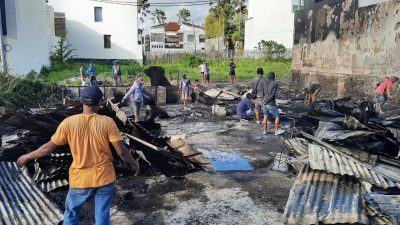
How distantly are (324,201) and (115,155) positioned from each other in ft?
11.0

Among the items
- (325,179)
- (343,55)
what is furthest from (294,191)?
(343,55)

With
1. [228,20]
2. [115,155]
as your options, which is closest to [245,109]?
[115,155]

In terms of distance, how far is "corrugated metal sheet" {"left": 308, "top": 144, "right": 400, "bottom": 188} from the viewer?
442 centimetres

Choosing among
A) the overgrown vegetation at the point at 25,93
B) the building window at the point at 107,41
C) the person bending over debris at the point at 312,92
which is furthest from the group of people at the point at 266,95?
the building window at the point at 107,41

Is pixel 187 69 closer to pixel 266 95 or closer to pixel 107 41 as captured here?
pixel 107 41

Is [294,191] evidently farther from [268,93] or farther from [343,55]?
[343,55]

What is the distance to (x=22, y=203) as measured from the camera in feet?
14.0

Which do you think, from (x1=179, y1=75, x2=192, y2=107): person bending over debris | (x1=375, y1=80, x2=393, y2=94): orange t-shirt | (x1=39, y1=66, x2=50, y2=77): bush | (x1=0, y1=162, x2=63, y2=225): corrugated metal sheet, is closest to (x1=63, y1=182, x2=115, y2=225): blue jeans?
(x1=0, y1=162, x2=63, y2=225): corrugated metal sheet

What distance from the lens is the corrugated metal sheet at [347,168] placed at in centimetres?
442

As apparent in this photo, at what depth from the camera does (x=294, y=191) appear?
14.8ft

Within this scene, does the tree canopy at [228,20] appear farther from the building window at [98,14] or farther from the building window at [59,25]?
the building window at [59,25]

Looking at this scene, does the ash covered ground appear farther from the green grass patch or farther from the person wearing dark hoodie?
the green grass patch

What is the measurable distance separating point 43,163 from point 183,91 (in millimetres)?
10051

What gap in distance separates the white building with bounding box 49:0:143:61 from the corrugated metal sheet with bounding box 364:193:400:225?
32.8 metres
